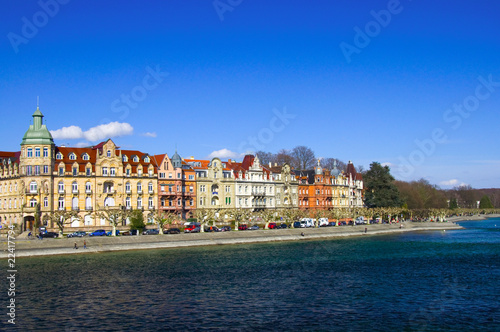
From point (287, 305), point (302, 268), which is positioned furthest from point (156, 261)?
point (287, 305)

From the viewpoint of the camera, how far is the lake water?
1416 inches

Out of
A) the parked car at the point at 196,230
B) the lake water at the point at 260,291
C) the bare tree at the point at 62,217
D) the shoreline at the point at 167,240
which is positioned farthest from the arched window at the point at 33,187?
the lake water at the point at 260,291

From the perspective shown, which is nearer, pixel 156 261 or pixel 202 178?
pixel 156 261

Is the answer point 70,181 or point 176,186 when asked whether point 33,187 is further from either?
point 176,186

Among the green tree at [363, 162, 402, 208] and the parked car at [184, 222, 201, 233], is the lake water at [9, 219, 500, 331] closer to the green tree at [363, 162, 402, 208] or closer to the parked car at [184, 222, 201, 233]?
the parked car at [184, 222, 201, 233]

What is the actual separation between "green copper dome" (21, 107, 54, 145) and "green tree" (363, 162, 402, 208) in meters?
83.7

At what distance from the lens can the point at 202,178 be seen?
11831cm

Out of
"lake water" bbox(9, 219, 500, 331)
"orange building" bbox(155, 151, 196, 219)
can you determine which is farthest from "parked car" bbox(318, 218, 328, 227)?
"lake water" bbox(9, 219, 500, 331)

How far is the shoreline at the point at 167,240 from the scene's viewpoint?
70.8m

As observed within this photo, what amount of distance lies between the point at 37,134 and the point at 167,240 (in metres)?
30.4

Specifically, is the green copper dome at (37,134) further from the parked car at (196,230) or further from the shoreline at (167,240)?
the parked car at (196,230)

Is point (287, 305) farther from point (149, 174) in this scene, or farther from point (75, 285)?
point (149, 174)

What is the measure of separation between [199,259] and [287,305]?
28.0 meters

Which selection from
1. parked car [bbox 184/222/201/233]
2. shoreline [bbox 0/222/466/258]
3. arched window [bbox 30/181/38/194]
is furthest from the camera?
parked car [bbox 184/222/201/233]
